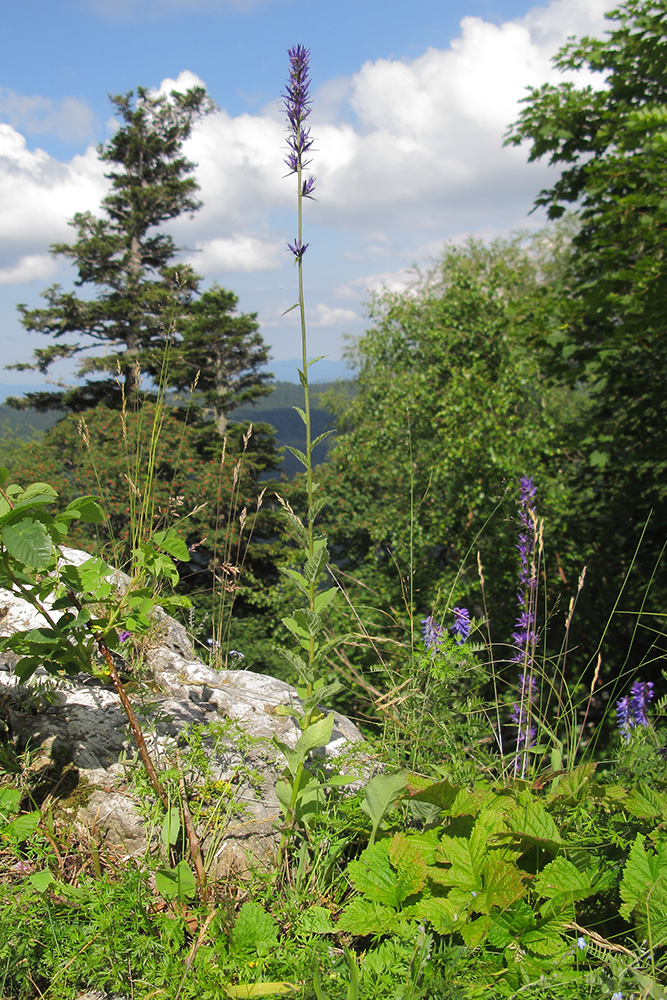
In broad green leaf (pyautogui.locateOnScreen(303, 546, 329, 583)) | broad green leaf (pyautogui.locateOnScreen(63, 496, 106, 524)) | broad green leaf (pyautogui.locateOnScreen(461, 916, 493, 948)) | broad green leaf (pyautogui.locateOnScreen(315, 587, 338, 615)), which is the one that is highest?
broad green leaf (pyautogui.locateOnScreen(63, 496, 106, 524))

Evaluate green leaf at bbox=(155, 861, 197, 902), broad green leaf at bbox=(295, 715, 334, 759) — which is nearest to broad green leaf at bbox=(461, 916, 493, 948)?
broad green leaf at bbox=(295, 715, 334, 759)

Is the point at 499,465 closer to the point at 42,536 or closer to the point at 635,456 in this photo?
the point at 635,456

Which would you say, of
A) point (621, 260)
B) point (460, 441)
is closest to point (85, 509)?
point (621, 260)

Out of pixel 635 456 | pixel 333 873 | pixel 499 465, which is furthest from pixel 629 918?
pixel 499 465

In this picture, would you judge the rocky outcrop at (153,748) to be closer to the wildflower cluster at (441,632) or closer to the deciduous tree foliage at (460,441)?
the wildflower cluster at (441,632)

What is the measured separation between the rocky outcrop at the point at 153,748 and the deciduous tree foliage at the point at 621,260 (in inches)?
157

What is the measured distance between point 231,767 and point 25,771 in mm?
540

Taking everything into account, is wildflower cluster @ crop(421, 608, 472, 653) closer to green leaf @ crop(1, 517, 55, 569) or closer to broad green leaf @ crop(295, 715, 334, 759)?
broad green leaf @ crop(295, 715, 334, 759)

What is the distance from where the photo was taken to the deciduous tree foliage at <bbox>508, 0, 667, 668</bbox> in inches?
177

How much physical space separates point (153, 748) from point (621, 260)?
17.4 ft

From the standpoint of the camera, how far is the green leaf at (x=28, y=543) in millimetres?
1268

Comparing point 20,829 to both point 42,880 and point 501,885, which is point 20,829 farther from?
point 501,885

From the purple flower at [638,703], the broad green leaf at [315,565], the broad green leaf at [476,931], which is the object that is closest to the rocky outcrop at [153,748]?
Answer: the broad green leaf at [315,565]

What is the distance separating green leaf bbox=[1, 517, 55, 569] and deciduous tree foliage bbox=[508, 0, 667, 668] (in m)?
4.36
